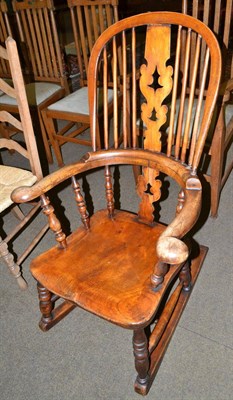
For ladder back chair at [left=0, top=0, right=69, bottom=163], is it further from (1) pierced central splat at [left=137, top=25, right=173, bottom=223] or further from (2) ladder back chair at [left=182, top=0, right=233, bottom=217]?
(1) pierced central splat at [left=137, top=25, right=173, bottom=223]

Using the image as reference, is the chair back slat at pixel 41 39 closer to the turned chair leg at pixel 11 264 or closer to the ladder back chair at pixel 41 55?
the ladder back chair at pixel 41 55

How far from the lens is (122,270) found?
1.03 metres

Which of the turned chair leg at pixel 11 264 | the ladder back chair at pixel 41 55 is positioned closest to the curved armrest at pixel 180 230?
the turned chair leg at pixel 11 264

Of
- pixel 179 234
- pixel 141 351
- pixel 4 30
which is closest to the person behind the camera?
pixel 179 234

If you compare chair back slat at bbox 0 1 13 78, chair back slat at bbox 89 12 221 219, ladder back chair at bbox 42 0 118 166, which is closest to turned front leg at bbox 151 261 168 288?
chair back slat at bbox 89 12 221 219

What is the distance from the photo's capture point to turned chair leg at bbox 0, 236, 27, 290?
138 cm

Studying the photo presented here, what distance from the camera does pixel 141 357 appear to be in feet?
Answer: 3.29

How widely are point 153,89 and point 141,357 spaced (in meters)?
0.87

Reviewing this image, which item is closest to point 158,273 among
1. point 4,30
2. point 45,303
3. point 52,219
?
point 52,219

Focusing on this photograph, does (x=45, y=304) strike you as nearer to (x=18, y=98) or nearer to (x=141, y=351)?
(x=141, y=351)

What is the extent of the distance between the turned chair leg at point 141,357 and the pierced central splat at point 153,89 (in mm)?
428

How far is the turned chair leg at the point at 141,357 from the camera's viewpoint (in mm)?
960

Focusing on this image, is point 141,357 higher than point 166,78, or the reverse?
point 166,78

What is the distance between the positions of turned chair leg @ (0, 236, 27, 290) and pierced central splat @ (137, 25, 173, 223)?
63 centimetres
